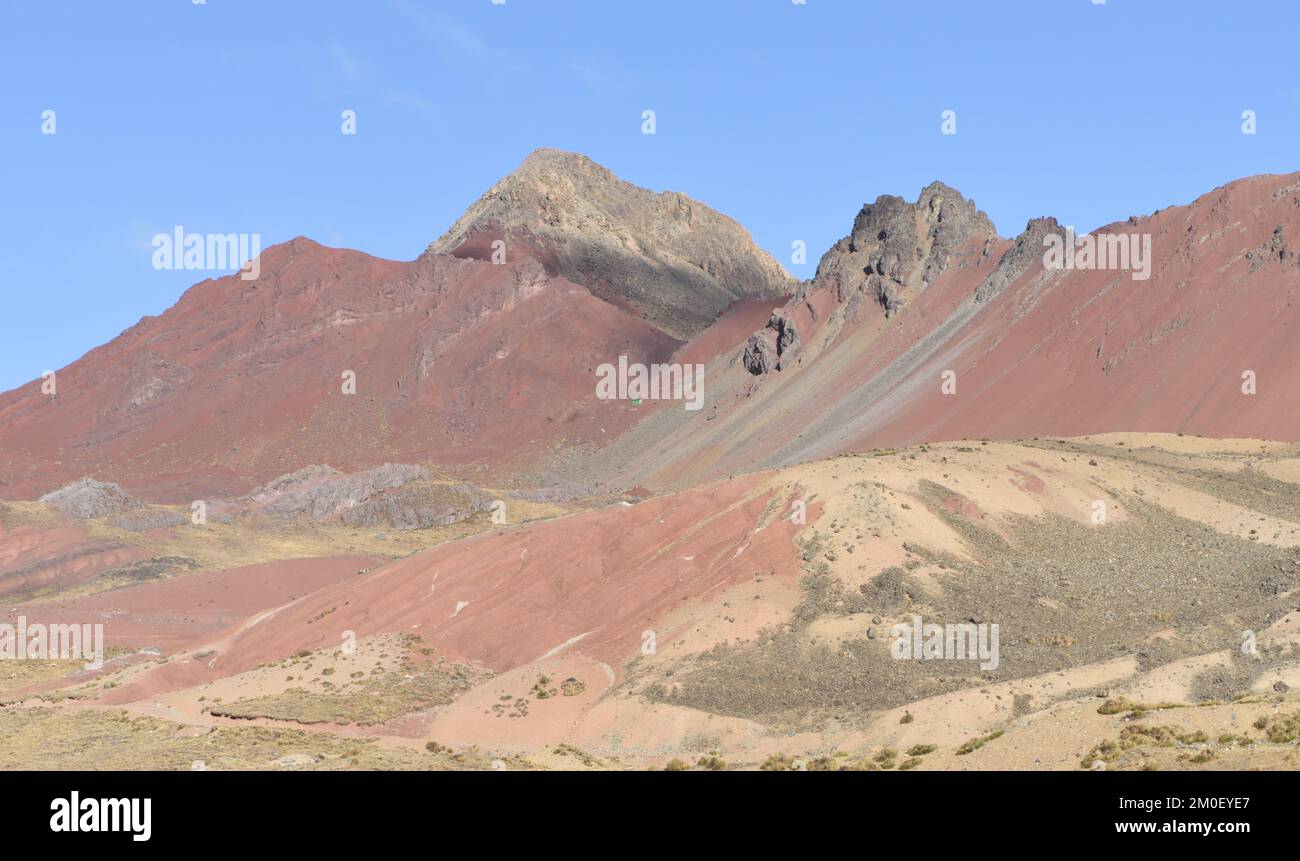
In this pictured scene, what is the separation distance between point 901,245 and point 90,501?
75319 millimetres

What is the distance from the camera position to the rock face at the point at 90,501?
92938 millimetres

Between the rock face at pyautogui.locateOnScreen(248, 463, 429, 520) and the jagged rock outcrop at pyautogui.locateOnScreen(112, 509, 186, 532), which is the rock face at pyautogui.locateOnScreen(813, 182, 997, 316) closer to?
the rock face at pyautogui.locateOnScreen(248, 463, 429, 520)

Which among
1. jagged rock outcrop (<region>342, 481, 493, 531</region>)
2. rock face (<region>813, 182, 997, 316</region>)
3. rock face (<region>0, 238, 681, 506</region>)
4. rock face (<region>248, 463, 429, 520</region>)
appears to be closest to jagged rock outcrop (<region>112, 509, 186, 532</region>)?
rock face (<region>248, 463, 429, 520</region>)

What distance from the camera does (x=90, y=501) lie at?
309 feet

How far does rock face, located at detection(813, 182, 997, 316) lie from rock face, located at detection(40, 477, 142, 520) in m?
67.5

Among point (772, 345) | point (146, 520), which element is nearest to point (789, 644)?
point (146, 520)

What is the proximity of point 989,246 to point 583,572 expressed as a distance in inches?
3333

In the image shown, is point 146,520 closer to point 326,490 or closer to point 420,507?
point 326,490

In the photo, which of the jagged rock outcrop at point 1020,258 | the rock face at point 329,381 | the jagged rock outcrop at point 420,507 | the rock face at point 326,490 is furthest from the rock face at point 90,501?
the jagged rock outcrop at point 1020,258

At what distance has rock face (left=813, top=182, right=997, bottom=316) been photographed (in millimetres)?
125500

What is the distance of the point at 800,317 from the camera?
5172 inches

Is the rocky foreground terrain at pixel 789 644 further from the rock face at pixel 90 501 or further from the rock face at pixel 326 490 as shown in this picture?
the rock face at pixel 326 490
